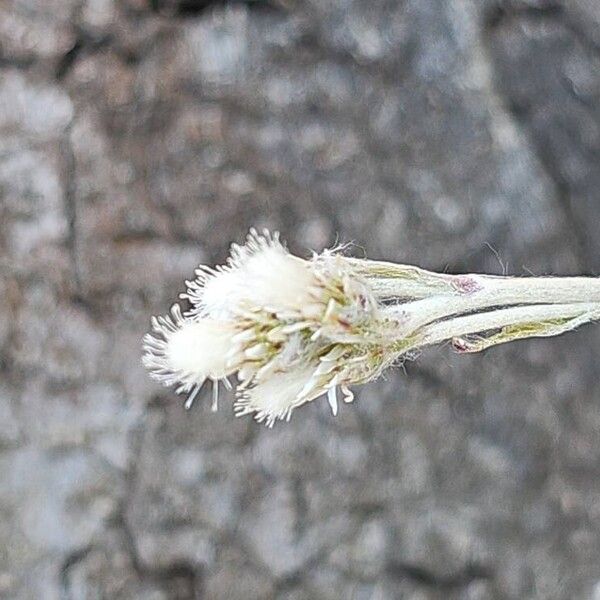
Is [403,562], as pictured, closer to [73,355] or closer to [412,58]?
[73,355]

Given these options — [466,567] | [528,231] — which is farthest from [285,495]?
[528,231]

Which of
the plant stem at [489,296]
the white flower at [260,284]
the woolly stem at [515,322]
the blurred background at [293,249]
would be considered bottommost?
the blurred background at [293,249]

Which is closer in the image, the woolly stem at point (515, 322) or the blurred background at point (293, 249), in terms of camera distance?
the woolly stem at point (515, 322)

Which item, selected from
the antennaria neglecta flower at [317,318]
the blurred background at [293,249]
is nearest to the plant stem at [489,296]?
the antennaria neglecta flower at [317,318]

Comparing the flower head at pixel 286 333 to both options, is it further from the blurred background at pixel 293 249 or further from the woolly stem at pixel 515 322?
the blurred background at pixel 293 249

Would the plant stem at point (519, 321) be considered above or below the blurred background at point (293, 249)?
above
